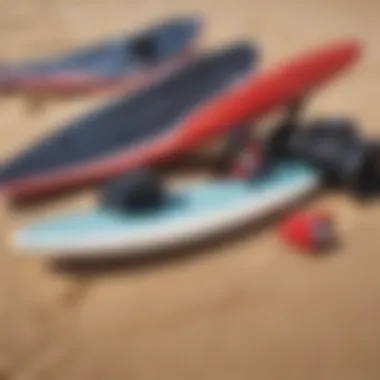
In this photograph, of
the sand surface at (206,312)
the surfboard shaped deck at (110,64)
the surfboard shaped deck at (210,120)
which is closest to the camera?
the sand surface at (206,312)

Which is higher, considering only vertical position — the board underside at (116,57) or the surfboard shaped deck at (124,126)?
the board underside at (116,57)

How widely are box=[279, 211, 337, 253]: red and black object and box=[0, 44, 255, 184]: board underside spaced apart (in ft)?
0.36

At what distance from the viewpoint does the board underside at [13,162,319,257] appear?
0.49m

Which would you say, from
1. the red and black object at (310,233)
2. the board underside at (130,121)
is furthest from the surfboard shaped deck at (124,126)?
the red and black object at (310,233)

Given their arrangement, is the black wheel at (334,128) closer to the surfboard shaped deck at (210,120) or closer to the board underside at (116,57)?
the surfboard shaped deck at (210,120)

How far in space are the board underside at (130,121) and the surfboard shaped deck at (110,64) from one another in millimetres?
51

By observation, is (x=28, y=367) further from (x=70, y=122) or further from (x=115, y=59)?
(x=115, y=59)

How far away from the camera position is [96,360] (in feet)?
1.44

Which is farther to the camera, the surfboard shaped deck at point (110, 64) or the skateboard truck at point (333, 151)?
the surfboard shaped deck at point (110, 64)

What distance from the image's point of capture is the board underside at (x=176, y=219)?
0.49m

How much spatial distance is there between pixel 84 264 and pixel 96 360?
0.24 ft

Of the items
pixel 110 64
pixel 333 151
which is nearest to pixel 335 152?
pixel 333 151

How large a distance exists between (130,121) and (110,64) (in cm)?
12

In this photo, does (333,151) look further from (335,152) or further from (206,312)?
(206,312)
